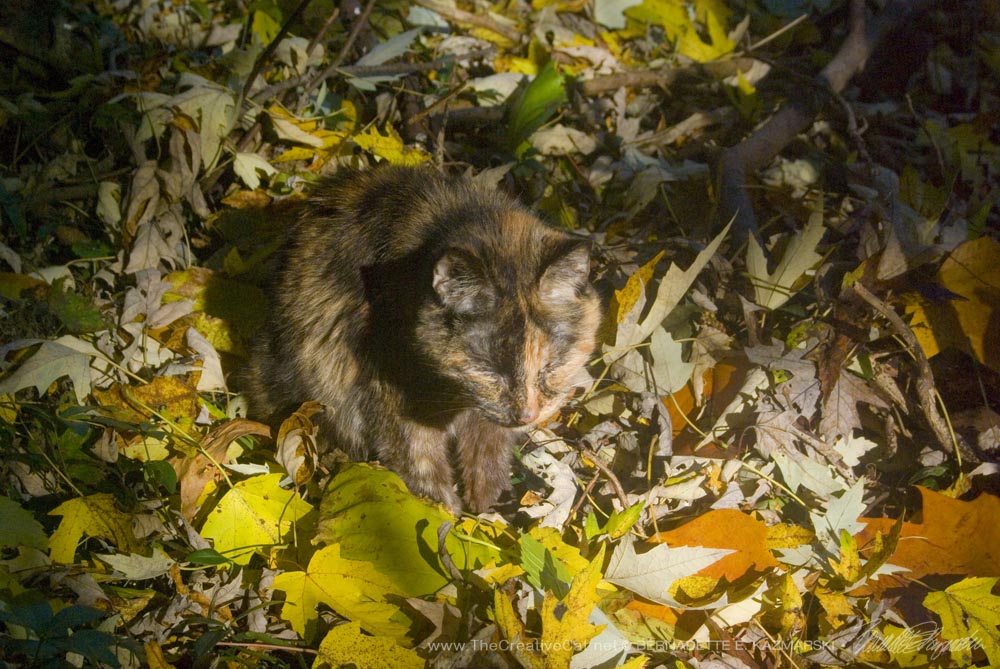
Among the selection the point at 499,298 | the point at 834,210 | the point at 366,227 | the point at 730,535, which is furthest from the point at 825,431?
the point at 366,227

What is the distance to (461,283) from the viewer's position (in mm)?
2807

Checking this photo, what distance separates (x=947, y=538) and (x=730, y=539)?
3.22 feet

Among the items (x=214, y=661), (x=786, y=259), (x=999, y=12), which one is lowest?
(x=214, y=661)

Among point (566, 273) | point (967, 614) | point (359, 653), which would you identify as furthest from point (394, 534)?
point (967, 614)

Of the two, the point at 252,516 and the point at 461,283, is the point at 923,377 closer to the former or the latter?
the point at 461,283

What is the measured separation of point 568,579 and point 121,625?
5.52ft

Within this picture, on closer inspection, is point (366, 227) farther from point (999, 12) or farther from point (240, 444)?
point (999, 12)

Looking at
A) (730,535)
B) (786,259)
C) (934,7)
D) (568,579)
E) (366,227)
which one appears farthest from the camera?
(934,7)

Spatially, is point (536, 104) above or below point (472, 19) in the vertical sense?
below

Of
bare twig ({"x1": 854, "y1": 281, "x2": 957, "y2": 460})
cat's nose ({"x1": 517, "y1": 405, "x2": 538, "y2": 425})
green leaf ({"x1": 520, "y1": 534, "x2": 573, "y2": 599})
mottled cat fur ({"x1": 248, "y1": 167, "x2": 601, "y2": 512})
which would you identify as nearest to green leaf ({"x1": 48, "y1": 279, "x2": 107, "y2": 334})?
mottled cat fur ({"x1": 248, "y1": 167, "x2": 601, "y2": 512})

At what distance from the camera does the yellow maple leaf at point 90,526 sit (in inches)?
107

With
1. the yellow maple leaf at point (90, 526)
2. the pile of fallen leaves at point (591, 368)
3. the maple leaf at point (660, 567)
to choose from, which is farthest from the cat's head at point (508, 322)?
the yellow maple leaf at point (90, 526)

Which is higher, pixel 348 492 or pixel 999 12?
pixel 999 12

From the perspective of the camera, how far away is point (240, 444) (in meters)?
3.46
